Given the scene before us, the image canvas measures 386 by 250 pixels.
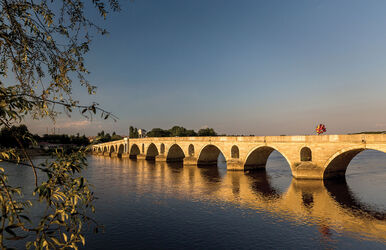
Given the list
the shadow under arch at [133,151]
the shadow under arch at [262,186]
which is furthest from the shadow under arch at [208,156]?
the shadow under arch at [133,151]

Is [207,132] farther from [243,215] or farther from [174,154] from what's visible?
[243,215]

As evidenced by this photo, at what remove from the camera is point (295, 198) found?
2411cm

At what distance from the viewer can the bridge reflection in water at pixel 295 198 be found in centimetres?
1728

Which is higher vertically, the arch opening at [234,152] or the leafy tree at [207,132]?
the leafy tree at [207,132]

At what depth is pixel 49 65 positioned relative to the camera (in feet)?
16.9

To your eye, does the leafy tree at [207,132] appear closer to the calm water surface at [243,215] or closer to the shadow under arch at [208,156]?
the shadow under arch at [208,156]

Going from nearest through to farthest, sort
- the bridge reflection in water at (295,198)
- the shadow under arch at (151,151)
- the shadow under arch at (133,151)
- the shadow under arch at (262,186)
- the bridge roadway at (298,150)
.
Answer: the bridge reflection in water at (295,198), the shadow under arch at (262,186), the bridge roadway at (298,150), the shadow under arch at (151,151), the shadow under arch at (133,151)

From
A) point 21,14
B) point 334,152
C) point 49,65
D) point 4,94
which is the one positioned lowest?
point 334,152

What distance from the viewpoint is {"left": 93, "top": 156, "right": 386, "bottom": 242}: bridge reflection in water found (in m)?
17.3

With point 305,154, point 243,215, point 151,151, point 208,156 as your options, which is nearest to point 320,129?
point 305,154

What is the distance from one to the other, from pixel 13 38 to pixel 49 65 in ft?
2.42

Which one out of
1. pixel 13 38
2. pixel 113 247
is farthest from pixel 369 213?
pixel 13 38

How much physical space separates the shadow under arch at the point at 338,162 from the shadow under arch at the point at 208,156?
24.0 meters

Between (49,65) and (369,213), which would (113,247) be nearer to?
(49,65)
